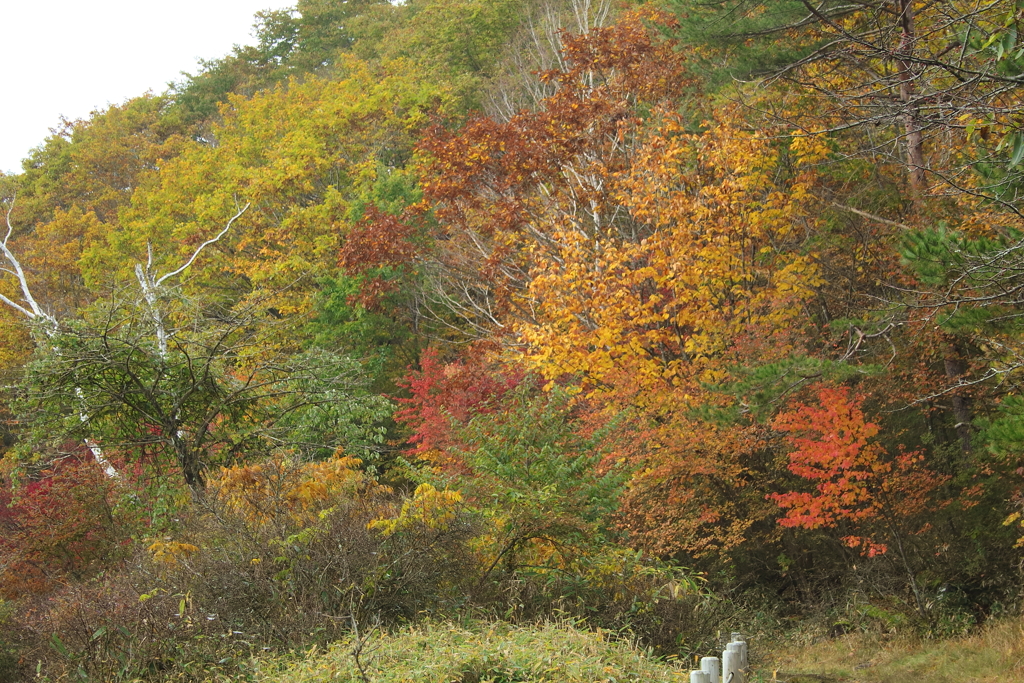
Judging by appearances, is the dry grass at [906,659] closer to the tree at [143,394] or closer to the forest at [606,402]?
the forest at [606,402]

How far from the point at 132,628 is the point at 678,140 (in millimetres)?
11110

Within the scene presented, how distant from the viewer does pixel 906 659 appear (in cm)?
1041

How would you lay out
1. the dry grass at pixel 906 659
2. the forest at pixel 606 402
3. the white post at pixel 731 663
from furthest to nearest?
1. the dry grass at pixel 906 659
2. the forest at pixel 606 402
3. the white post at pixel 731 663

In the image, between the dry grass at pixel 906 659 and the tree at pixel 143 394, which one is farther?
the tree at pixel 143 394

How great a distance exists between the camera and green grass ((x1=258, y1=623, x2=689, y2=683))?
19.6 ft

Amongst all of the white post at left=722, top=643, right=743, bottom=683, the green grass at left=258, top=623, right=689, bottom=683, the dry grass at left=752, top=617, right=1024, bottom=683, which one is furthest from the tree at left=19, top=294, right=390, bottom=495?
the white post at left=722, top=643, right=743, bottom=683

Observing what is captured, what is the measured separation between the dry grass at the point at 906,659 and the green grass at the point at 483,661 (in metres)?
2.67

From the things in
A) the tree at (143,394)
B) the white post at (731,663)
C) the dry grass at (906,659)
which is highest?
the tree at (143,394)

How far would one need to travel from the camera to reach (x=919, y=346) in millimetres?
11852

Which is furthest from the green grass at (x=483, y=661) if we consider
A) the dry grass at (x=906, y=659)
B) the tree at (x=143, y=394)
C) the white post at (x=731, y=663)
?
the tree at (x=143, y=394)

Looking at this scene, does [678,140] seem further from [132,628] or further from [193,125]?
[193,125]

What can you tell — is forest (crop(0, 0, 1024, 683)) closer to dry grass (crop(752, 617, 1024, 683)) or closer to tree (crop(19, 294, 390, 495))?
tree (crop(19, 294, 390, 495))

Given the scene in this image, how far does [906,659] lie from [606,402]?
4.68 meters

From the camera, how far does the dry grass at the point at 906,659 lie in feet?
30.9
